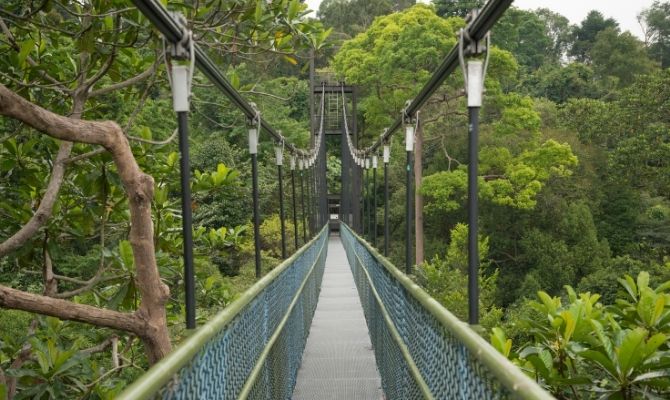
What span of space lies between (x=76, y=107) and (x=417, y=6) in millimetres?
16249

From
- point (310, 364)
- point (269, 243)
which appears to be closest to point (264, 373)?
point (310, 364)

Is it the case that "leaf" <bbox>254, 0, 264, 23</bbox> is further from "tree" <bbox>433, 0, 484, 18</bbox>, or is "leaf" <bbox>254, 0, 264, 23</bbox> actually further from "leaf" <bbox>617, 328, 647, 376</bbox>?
"tree" <bbox>433, 0, 484, 18</bbox>

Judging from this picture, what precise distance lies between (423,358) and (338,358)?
2.50 metres

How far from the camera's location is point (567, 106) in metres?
23.8

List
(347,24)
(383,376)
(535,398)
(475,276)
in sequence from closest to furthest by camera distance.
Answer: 1. (535,398)
2. (475,276)
3. (383,376)
4. (347,24)

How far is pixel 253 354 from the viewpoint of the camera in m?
2.31

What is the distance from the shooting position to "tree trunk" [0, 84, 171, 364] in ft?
5.91

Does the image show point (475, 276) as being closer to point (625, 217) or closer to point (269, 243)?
point (269, 243)

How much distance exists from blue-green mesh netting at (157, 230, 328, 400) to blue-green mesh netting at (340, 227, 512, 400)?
1.76ft

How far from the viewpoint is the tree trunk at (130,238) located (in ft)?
5.91

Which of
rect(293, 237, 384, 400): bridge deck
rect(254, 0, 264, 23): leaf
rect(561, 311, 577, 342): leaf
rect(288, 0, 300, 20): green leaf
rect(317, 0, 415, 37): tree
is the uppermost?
rect(317, 0, 415, 37): tree

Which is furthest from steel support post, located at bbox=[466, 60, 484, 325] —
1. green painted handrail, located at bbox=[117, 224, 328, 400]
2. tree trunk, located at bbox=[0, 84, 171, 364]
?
tree trunk, located at bbox=[0, 84, 171, 364]

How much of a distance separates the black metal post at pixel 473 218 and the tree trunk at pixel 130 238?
0.93 meters

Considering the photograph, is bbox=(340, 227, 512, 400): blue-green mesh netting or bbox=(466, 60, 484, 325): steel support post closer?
bbox=(340, 227, 512, 400): blue-green mesh netting
